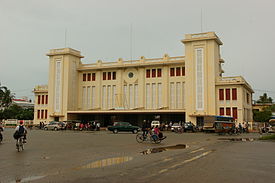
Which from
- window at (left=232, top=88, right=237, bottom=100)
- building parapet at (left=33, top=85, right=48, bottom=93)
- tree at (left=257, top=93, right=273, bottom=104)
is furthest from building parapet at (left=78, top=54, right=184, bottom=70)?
tree at (left=257, top=93, right=273, bottom=104)

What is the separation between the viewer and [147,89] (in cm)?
5422

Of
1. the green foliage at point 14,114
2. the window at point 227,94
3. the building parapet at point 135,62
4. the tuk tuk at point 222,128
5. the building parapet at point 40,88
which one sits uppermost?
the building parapet at point 135,62

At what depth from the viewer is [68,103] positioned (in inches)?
2233

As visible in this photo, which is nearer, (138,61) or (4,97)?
(138,61)

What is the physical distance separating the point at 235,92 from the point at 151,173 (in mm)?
40487

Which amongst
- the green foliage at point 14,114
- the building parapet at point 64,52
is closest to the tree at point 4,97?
the green foliage at point 14,114

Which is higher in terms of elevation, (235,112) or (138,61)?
(138,61)

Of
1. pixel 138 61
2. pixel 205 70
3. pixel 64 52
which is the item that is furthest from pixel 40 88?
pixel 205 70

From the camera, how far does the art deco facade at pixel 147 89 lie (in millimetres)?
46469

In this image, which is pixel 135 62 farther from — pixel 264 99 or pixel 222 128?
pixel 264 99

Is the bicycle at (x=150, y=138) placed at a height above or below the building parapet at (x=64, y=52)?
below

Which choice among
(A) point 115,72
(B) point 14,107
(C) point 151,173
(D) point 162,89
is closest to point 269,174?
(C) point 151,173

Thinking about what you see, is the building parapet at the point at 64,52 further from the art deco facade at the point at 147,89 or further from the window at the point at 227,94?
the window at the point at 227,94

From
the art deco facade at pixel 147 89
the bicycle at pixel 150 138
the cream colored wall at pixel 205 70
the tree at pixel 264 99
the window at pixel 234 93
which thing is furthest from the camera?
the tree at pixel 264 99
